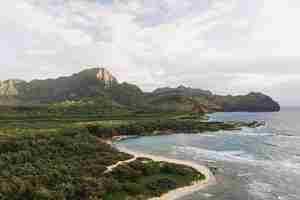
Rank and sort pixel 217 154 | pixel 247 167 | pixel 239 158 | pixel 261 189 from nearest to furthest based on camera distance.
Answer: pixel 261 189, pixel 247 167, pixel 239 158, pixel 217 154

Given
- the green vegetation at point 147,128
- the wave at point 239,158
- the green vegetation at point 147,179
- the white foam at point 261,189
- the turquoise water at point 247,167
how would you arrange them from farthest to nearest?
the green vegetation at point 147,128, the wave at point 239,158, the turquoise water at point 247,167, the white foam at point 261,189, the green vegetation at point 147,179

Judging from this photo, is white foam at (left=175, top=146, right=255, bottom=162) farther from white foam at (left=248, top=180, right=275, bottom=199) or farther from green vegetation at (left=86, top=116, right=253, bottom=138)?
green vegetation at (left=86, top=116, right=253, bottom=138)

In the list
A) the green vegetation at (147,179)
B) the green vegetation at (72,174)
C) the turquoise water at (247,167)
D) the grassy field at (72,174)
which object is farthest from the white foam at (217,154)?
the green vegetation at (72,174)

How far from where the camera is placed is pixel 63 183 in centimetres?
3634

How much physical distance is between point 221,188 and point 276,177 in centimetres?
1454

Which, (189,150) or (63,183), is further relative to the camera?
(189,150)

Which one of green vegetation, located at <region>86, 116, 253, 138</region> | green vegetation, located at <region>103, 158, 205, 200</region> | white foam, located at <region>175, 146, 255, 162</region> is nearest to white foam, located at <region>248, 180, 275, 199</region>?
green vegetation, located at <region>103, 158, 205, 200</region>

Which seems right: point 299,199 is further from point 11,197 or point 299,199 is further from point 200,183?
point 11,197

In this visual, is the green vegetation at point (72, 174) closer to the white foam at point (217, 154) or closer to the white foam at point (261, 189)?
the white foam at point (261, 189)

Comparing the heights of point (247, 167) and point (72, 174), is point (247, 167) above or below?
below

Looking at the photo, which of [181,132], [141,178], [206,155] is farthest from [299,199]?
[181,132]

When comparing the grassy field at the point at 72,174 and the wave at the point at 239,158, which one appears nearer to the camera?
the grassy field at the point at 72,174

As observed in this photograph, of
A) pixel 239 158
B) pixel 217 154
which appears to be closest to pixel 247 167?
pixel 239 158

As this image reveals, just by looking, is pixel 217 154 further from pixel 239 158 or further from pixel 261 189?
pixel 261 189
